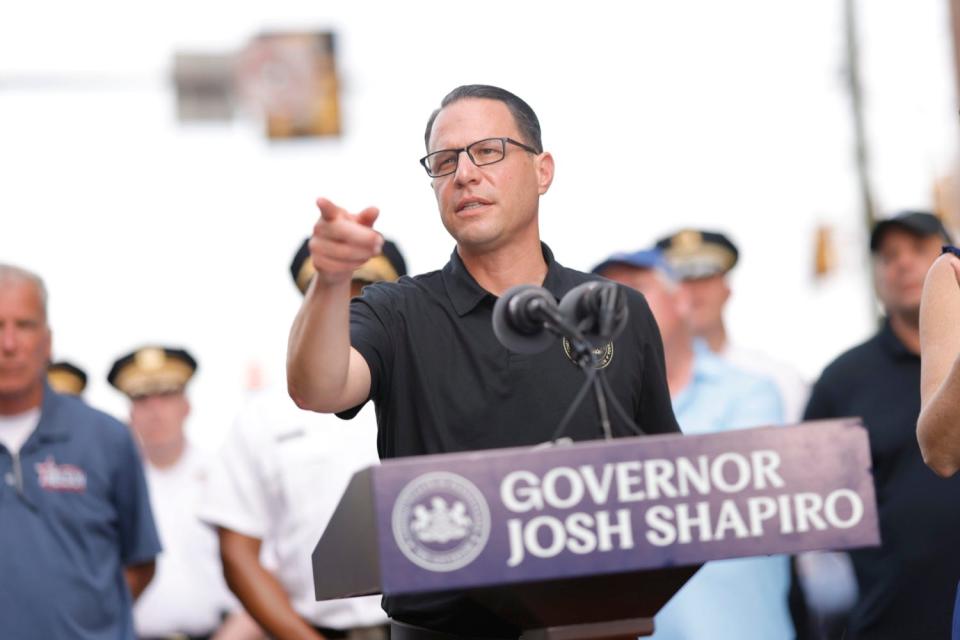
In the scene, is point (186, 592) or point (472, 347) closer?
point (472, 347)

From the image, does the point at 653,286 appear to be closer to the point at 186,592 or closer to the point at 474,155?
the point at 186,592

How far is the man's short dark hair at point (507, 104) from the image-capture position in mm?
4219

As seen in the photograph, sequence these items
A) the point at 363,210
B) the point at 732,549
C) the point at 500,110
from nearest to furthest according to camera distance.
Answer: the point at 732,549 → the point at 363,210 → the point at 500,110

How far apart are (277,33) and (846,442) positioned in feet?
69.1

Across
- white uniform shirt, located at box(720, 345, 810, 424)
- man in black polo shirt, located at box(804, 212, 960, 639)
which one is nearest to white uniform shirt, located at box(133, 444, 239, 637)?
white uniform shirt, located at box(720, 345, 810, 424)

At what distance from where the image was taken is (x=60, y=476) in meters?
6.56

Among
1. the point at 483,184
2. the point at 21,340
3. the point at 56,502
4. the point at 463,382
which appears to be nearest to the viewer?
the point at 463,382

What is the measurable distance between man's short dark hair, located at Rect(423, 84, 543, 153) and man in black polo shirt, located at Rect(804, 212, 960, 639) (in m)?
2.51

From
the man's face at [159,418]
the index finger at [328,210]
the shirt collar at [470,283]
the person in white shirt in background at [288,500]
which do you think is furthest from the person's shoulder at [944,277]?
the man's face at [159,418]

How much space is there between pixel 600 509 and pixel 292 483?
3417mm

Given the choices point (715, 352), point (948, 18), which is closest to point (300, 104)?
point (948, 18)

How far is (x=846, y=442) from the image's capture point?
118 inches

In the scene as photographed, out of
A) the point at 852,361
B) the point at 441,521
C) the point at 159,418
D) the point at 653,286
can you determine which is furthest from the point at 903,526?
the point at 159,418

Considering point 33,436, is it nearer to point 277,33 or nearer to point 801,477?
point 801,477
